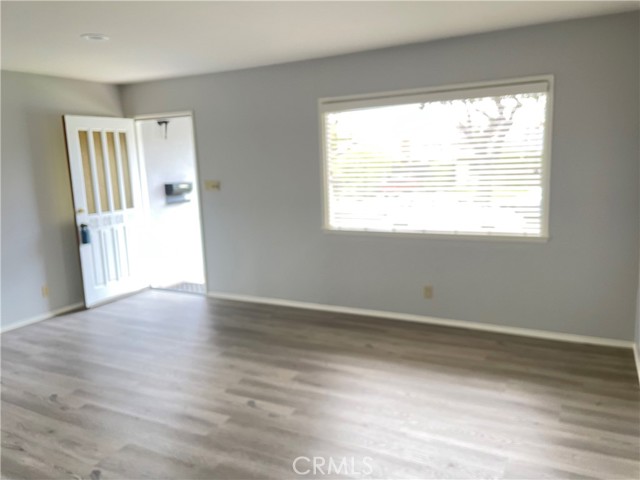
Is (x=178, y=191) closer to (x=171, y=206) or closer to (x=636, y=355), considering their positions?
(x=171, y=206)

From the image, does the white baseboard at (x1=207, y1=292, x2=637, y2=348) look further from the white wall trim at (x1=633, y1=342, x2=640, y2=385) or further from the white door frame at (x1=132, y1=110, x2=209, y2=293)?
the white door frame at (x1=132, y1=110, x2=209, y2=293)

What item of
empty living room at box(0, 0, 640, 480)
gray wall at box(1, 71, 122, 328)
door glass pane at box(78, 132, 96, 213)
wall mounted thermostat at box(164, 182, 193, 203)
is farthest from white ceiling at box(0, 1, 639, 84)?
wall mounted thermostat at box(164, 182, 193, 203)

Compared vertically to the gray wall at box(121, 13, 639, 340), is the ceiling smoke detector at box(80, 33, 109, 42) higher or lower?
higher

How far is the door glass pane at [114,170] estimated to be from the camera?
5379 millimetres

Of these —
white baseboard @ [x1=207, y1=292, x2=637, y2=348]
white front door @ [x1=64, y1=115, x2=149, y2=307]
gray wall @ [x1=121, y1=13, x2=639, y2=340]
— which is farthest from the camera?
white front door @ [x1=64, y1=115, x2=149, y2=307]

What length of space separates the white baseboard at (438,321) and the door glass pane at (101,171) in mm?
1523

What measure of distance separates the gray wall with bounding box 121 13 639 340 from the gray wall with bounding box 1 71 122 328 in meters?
0.93

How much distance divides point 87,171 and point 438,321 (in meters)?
3.89

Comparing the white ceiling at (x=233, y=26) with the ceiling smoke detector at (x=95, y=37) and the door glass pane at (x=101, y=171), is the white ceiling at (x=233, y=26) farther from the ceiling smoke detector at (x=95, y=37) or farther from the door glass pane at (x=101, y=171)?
the door glass pane at (x=101, y=171)

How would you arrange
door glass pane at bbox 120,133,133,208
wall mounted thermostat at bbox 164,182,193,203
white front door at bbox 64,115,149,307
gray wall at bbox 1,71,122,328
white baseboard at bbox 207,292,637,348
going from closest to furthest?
1. white baseboard at bbox 207,292,637,348
2. gray wall at bbox 1,71,122,328
3. white front door at bbox 64,115,149,307
4. door glass pane at bbox 120,133,133,208
5. wall mounted thermostat at bbox 164,182,193,203

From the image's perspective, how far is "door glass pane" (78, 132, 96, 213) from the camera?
16.6 ft

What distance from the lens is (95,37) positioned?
339 centimetres

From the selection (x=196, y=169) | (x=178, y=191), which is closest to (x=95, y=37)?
(x=196, y=169)

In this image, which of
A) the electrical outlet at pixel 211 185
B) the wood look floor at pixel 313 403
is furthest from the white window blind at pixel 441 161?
the electrical outlet at pixel 211 185
